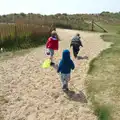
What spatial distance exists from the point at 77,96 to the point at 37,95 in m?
1.18

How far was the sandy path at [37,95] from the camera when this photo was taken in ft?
27.4

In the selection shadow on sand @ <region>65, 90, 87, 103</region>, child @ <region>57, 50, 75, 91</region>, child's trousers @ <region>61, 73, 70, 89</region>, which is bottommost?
shadow on sand @ <region>65, 90, 87, 103</region>

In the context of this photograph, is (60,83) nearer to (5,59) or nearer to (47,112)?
(47,112)

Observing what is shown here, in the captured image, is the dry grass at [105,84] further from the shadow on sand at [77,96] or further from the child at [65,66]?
the child at [65,66]

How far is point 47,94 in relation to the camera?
983cm

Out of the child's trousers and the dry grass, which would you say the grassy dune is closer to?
the dry grass

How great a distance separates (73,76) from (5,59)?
4.60 m

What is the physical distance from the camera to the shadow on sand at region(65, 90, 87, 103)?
9.31m

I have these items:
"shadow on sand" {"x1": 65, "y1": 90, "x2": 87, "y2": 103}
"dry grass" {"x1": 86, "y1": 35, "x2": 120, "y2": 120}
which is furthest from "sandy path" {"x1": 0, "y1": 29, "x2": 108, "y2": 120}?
"dry grass" {"x1": 86, "y1": 35, "x2": 120, "y2": 120}

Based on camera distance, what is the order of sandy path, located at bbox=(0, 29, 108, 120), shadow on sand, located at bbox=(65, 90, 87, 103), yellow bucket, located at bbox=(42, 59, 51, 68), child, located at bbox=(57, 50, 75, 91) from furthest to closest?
yellow bucket, located at bbox=(42, 59, 51, 68) < child, located at bbox=(57, 50, 75, 91) < shadow on sand, located at bbox=(65, 90, 87, 103) < sandy path, located at bbox=(0, 29, 108, 120)

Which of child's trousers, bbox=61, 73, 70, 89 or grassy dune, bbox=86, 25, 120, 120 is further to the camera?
child's trousers, bbox=61, 73, 70, 89

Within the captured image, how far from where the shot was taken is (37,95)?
972 centimetres

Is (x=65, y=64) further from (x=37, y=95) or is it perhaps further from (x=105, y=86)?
(x=105, y=86)

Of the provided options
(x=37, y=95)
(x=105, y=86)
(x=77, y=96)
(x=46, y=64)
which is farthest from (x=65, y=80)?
(x=46, y=64)
